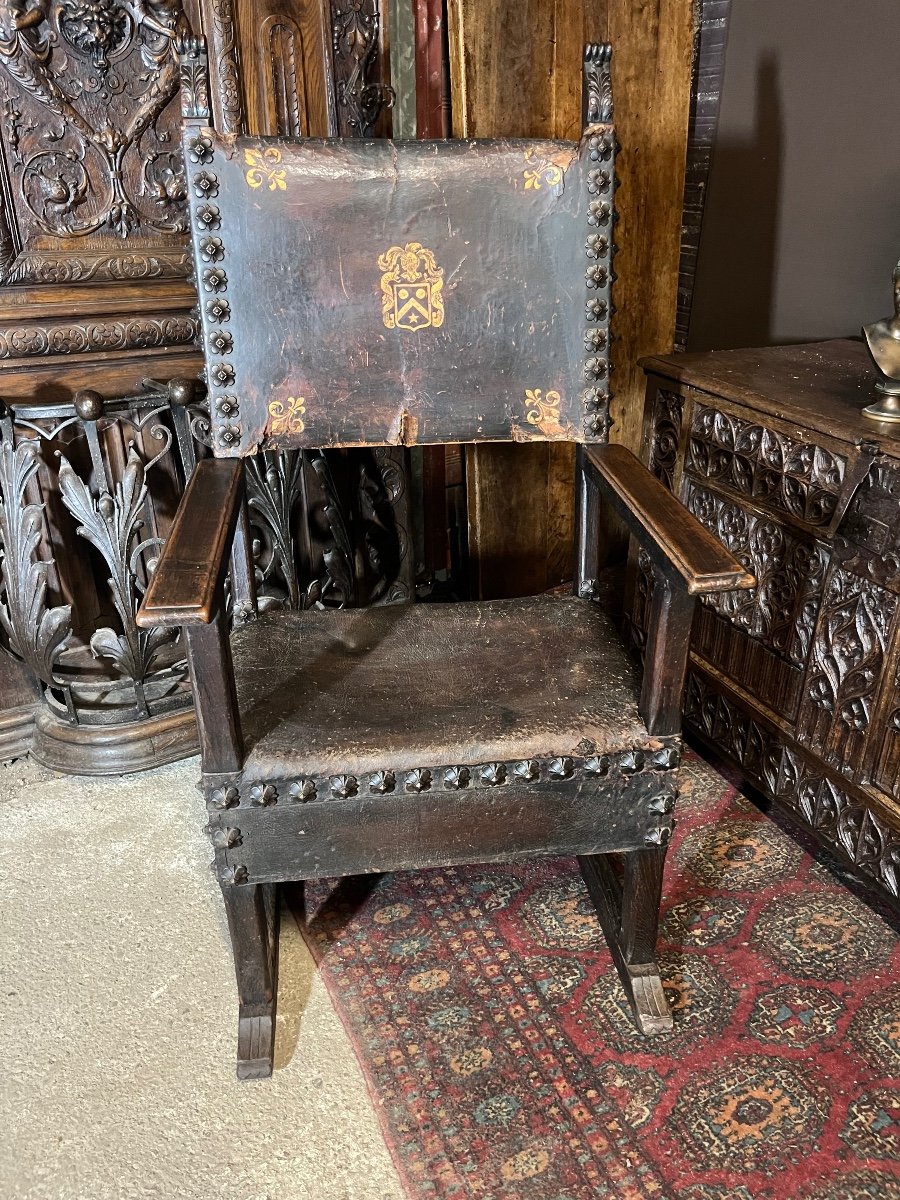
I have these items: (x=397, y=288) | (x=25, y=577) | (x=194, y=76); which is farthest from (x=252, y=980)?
(x=194, y=76)

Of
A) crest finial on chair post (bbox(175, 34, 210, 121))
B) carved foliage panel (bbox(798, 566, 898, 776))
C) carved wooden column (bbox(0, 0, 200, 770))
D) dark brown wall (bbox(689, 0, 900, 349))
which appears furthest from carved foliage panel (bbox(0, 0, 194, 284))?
carved foliage panel (bbox(798, 566, 898, 776))

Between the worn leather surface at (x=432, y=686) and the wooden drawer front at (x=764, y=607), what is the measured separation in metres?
0.38

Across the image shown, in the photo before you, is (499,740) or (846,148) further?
(846,148)

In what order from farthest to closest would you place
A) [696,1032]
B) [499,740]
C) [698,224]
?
[698,224] → [696,1032] → [499,740]

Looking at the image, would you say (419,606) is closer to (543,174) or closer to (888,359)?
(543,174)

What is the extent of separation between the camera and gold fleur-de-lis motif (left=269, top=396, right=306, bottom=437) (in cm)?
142

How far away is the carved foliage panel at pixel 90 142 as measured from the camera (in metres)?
1.61

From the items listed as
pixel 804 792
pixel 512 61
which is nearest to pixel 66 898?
pixel 804 792

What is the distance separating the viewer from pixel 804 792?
63.7 inches

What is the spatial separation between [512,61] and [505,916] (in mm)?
1773

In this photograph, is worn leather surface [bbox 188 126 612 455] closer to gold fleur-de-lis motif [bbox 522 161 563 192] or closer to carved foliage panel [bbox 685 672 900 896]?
gold fleur-de-lis motif [bbox 522 161 563 192]

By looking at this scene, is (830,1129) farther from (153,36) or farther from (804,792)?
(153,36)

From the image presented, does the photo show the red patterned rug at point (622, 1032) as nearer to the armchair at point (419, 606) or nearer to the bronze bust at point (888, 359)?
the armchair at point (419, 606)

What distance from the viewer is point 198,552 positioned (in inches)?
44.3
